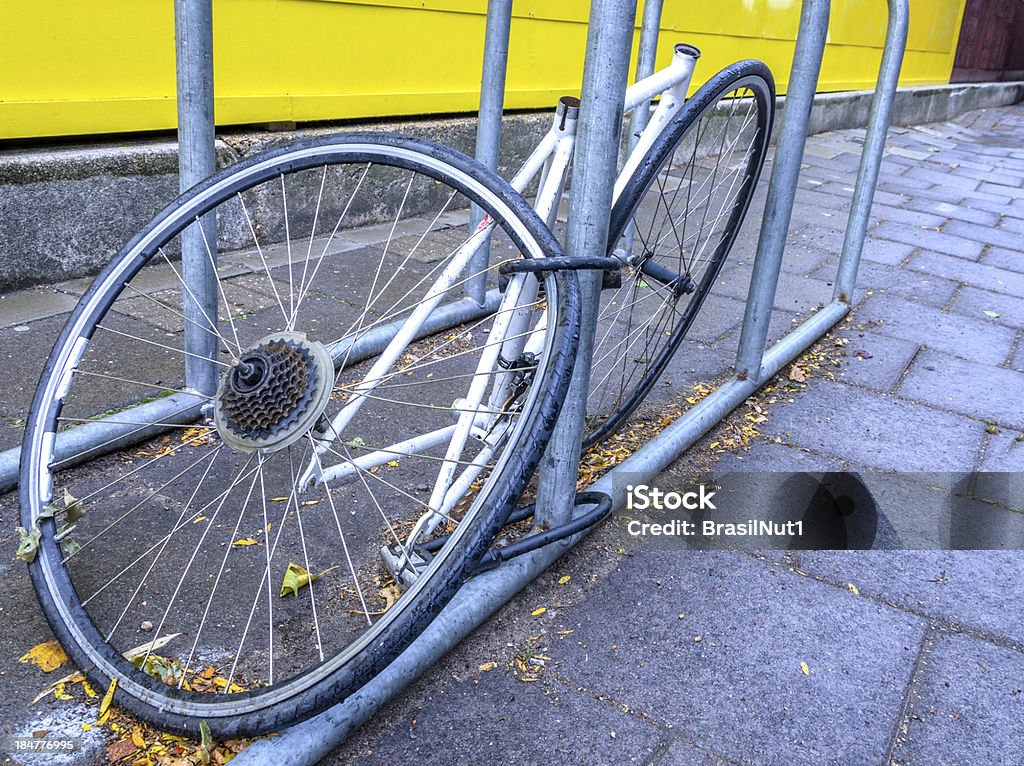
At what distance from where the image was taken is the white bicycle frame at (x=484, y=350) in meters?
1.78

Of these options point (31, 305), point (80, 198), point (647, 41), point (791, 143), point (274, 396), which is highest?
point (647, 41)

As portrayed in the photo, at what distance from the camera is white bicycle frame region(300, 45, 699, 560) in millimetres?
1777

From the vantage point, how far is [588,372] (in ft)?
6.23

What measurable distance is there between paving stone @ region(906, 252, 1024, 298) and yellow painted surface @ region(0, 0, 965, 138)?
241 centimetres

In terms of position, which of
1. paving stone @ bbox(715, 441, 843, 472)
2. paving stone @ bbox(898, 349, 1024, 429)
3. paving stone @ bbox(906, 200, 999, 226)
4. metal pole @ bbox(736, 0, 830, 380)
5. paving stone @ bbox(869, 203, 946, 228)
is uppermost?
metal pole @ bbox(736, 0, 830, 380)

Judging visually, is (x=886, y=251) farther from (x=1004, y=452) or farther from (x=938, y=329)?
(x=1004, y=452)

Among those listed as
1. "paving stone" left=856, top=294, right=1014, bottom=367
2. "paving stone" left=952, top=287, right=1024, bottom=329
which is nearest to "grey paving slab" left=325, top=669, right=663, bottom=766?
"paving stone" left=856, top=294, right=1014, bottom=367

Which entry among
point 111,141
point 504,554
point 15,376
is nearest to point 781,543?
point 504,554

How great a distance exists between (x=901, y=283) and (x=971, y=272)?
1.86 ft

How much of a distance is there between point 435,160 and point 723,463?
1.36m

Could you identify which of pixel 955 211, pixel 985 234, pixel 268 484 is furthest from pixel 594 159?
pixel 955 211

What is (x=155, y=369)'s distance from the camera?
277 centimetres

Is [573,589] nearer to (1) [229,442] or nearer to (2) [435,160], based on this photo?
(1) [229,442]

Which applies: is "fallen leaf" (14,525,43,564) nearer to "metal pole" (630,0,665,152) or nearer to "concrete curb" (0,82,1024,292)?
"concrete curb" (0,82,1024,292)
